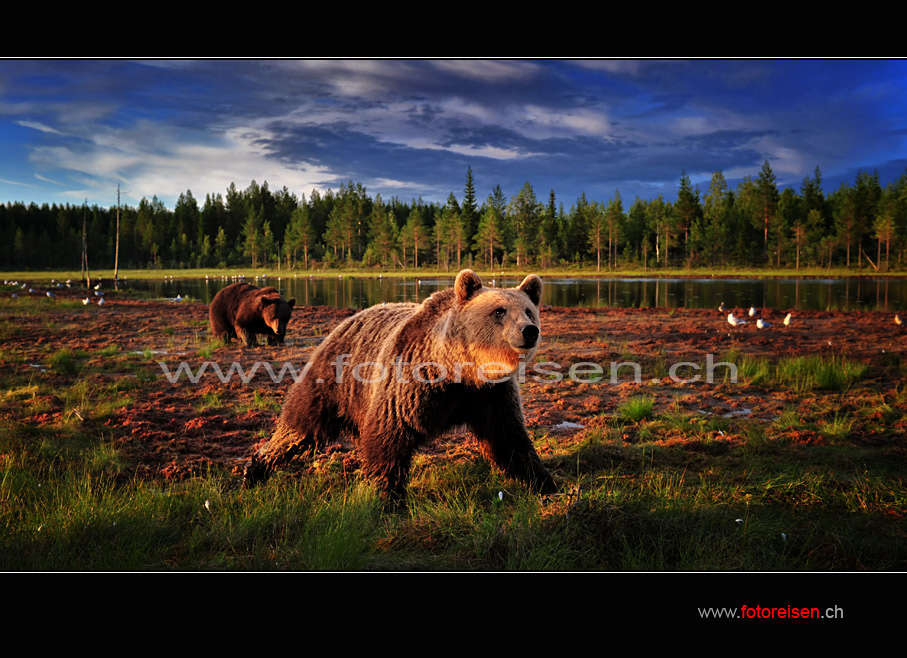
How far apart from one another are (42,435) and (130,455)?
1510 mm

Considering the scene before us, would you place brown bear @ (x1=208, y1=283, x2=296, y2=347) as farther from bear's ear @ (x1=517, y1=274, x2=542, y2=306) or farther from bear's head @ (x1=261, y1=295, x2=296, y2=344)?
bear's ear @ (x1=517, y1=274, x2=542, y2=306)

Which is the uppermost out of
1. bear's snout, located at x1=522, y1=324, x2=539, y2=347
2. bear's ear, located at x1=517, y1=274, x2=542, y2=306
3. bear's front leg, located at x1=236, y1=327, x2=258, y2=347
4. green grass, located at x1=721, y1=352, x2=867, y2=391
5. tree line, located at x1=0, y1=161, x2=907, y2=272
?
tree line, located at x1=0, y1=161, x2=907, y2=272

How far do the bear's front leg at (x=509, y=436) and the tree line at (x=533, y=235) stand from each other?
161 feet

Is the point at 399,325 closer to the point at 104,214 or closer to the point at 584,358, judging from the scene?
the point at 584,358

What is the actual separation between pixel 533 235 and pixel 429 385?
220ft

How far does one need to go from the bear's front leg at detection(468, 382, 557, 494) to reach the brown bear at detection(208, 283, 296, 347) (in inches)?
409

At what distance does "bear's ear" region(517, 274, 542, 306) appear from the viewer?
5.03 meters

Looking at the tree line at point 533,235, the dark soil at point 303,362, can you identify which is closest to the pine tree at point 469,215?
the tree line at point 533,235

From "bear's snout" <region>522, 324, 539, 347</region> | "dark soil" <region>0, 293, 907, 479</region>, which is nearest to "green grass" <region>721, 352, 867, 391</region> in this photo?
"dark soil" <region>0, 293, 907, 479</region>

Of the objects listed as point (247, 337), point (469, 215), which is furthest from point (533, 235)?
point (247, 337)

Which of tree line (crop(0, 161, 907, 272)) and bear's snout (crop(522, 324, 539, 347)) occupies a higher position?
tree line (crop(0, 161, 907, 272))

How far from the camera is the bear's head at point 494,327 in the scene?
170 inches

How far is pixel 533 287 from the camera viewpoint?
5.09 m

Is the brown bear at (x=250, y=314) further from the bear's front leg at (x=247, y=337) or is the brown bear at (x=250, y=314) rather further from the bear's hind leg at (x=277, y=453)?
the bear's hind leg at (x=277, y=453)
